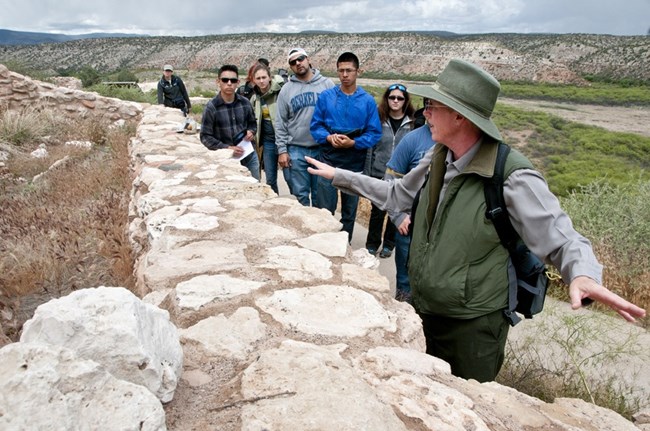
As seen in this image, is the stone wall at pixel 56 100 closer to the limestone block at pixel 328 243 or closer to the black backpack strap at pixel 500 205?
the limestone block at pixel 328 243

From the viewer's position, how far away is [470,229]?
1869mm

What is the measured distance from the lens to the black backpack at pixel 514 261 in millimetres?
1807

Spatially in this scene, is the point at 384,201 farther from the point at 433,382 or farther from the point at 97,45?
the point at 97,45

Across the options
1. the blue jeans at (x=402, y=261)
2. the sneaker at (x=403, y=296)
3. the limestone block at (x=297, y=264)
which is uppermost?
the limestone block at (x=297, y=264)

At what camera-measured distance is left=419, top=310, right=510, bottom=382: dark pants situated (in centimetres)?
200

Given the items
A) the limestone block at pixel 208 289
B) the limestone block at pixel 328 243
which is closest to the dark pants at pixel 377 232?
the limestone block at pixel 328 243

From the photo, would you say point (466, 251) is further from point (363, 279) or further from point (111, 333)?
point (111, 333)

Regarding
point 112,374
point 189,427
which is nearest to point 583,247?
point 189,427

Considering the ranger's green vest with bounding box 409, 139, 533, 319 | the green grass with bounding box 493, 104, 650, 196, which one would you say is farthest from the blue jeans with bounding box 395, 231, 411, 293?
the green grass with bounding box 493, 104, 650, 196

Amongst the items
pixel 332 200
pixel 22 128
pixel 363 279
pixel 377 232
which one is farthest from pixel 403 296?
pixel 22 128

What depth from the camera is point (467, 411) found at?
4.50ft

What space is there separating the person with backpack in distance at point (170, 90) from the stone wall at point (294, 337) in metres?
7.52

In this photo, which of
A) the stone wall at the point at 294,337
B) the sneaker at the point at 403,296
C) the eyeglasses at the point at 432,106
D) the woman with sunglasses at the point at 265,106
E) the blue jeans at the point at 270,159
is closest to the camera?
the stone wall at the point at 294,337

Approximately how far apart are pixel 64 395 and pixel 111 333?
0.20 m
